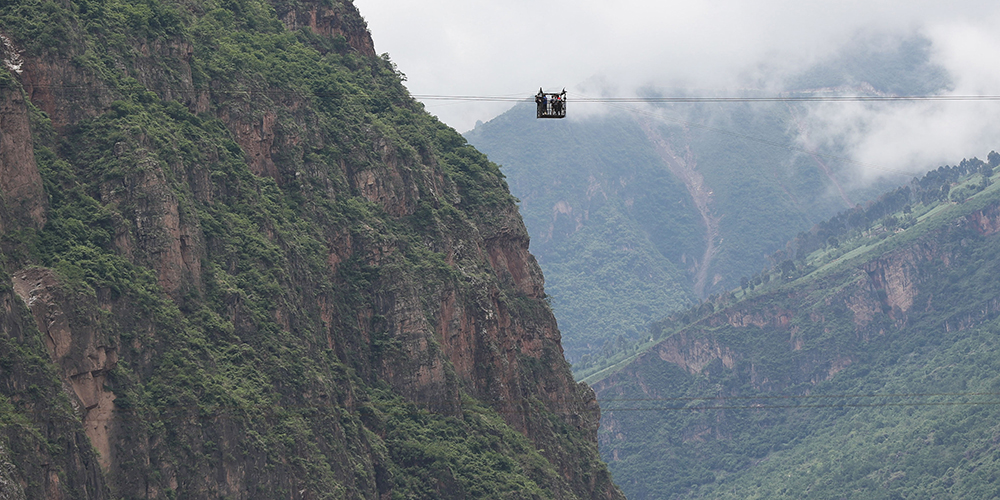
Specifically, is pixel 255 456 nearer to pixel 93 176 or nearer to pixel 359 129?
pixel 93 176

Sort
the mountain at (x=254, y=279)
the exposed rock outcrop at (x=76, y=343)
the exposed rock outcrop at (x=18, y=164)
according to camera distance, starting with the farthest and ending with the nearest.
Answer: the exposed rock outcrop at (x=18, y=164)
the mountain at (x=254, y=279)
the exposed rock outcrop at (x=76, y=343)

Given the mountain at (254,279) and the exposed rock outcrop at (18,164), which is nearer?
the mountain at (254,279)

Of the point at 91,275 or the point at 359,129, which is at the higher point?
the point at 359,129

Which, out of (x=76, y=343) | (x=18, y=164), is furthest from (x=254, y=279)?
(x=76, y=343)

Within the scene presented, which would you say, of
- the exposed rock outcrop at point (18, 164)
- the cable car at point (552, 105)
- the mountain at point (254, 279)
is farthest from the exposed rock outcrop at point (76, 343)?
the cable car at point (552, 105)

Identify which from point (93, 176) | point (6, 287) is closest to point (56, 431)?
point (6, 287)

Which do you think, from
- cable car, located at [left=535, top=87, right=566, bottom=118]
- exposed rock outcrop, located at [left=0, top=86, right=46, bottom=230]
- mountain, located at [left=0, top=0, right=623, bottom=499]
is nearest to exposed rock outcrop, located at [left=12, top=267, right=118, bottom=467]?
mountain, located at [left=0, top=0, right=623, bottom=499]

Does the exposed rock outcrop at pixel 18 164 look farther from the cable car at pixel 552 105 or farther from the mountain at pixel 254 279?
the cable car at pixel 552 105

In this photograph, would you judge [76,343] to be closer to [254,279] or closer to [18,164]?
[18,164]
